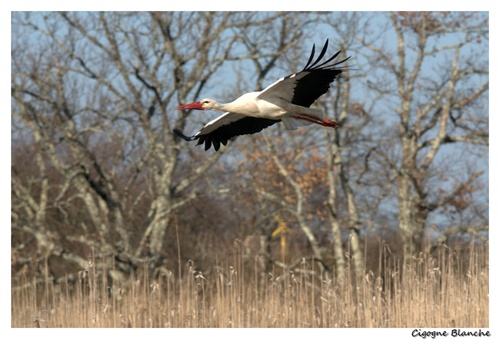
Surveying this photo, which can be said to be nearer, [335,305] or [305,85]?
[305,85]

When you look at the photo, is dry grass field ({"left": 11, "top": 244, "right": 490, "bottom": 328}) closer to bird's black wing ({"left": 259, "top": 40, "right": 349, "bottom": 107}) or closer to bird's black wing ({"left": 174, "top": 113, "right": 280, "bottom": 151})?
bird's black wing ({"left": 174, "top": 113, "right": 280, "bottom": 151})

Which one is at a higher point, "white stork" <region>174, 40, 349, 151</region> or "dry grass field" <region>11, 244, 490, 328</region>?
"white stork" <region>174, 40, 349, 151</region>

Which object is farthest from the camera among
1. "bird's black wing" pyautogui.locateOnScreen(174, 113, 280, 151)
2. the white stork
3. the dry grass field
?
"bird's black wing" pyautogui.locateOnScreen(174, 113, 280, 151)

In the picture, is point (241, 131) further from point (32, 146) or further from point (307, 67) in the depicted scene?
point (32, 146)

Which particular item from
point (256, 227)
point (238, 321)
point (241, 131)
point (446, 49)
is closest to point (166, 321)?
point (238, 321)

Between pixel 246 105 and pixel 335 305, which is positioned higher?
pixel 246 105

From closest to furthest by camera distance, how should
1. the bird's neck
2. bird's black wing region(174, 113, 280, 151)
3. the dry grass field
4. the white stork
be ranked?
the white stork, the bird's neck, the dry grass field, bird's black wing region(174, 113, 280, 151)

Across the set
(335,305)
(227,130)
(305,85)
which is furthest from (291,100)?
(335,305)

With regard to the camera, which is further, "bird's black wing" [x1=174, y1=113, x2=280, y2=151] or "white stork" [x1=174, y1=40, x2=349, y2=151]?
"bird's black wing" [x1=174, y1=113, x2=280, y2=151]

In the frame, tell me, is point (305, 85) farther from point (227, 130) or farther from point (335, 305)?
point (335, 305)

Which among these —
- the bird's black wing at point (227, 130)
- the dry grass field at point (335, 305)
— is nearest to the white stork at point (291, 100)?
the bird's black wing at point (227, 130)

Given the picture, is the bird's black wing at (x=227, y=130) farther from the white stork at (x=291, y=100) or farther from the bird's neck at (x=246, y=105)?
the bird's neck at (x=246, y=105)

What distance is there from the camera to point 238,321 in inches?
323

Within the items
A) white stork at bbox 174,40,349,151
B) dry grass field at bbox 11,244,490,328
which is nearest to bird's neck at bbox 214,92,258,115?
white stork at bbox 174,40,349,151
